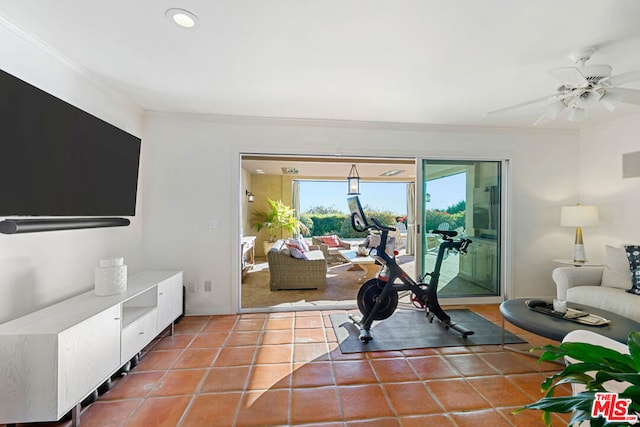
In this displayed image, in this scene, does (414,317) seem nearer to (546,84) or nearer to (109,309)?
(546,84)

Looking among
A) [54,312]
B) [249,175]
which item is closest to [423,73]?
[54,312]

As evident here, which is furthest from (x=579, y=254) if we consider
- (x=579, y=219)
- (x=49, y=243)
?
(x=49, y=243)

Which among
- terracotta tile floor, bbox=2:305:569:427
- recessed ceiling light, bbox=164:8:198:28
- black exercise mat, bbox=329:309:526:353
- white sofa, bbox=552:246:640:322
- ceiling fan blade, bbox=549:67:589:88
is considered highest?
recessed ceiling light, bbox=164:8:198:28

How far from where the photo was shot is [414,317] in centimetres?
339

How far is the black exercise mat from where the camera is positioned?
2.69m

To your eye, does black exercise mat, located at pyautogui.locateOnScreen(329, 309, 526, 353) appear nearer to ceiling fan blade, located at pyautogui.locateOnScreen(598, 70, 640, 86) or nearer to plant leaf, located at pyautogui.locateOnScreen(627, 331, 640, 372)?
plant leaf, located at pyautogui.locateOnScreen(627, 331, 640, 372)

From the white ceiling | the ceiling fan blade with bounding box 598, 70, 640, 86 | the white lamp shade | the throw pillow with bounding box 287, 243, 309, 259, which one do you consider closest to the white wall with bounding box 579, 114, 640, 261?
the white lamp shade

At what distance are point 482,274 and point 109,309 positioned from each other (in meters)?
4.24

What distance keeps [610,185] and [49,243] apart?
5.82 meters

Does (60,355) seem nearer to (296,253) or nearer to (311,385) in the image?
(311,385)

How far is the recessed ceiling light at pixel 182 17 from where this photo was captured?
165 cm

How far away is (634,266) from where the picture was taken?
280 centimetres

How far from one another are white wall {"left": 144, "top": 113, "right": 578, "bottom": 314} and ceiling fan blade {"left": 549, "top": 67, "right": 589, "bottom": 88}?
67.7 inches

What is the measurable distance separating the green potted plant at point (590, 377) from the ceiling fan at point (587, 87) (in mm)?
1853
